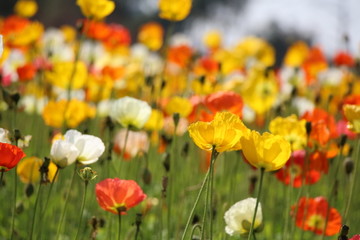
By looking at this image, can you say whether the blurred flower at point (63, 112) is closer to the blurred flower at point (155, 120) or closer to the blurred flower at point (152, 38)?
the blurred flower at point (155, 120)

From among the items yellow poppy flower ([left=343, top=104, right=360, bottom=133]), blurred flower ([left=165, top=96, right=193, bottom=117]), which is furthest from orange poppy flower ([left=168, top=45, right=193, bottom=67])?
yellow poppy flower ([left=343, top=104, right=360, bottom=133])

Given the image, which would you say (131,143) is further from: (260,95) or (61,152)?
(61,152)

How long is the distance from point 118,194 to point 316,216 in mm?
786

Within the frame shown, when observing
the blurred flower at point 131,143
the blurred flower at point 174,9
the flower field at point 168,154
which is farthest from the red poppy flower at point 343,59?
the blurred flower at point 174,9

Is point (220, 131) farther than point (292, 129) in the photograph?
No

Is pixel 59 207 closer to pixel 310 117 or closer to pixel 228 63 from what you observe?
pixel 310 117

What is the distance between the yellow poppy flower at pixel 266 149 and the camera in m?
1.19

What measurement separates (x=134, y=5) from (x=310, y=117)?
21.1m

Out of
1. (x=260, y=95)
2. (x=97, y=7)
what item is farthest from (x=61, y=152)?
(x=260, y=95)

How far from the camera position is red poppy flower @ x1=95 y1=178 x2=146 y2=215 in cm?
129

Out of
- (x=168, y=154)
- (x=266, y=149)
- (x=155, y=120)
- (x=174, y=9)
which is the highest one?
(x=174, y=9)

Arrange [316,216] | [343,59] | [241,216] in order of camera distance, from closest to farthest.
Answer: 1. [241,216]
2. [316,216]
3. [343,59]

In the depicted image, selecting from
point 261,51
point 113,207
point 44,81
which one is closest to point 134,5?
point 261,51

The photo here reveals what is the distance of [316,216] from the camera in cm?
182
